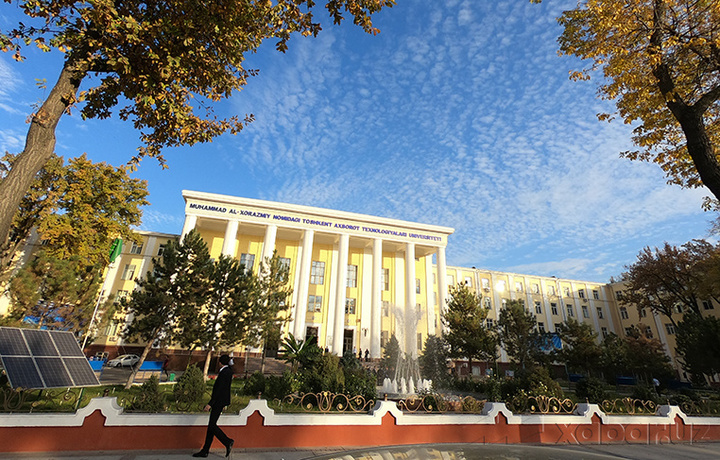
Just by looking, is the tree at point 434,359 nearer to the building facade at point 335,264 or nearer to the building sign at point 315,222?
the building facade at point 335,264

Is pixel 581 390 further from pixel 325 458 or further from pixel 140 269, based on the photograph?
pixel 140 269

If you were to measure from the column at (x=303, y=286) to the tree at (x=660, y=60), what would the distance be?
87.8 feet

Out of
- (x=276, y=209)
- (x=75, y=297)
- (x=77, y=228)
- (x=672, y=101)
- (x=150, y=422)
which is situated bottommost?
(x=150, y=422)

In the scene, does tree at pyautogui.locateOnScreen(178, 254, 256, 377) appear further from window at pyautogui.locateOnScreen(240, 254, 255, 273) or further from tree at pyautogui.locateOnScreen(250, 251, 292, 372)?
window at pyautogui.locateOnScreen(240, 254, 255, 273)

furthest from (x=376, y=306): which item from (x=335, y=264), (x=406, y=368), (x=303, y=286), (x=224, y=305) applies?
(x=224, y=305)

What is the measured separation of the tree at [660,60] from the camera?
7723 mm

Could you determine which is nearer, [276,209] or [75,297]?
[75,297]

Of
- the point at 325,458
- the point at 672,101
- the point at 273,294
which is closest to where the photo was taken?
the point at 325,458

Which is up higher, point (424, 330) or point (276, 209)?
point (276, 209)

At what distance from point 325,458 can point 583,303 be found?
53.2 m

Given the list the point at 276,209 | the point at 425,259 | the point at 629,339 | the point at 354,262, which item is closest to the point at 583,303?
the point at 629,339

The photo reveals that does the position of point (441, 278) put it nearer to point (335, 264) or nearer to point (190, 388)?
point (335, 264)

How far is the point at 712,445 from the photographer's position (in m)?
10.3

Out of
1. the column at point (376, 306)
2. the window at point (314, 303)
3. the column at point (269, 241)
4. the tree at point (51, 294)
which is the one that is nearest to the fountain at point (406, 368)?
the column at point (376, 306)
